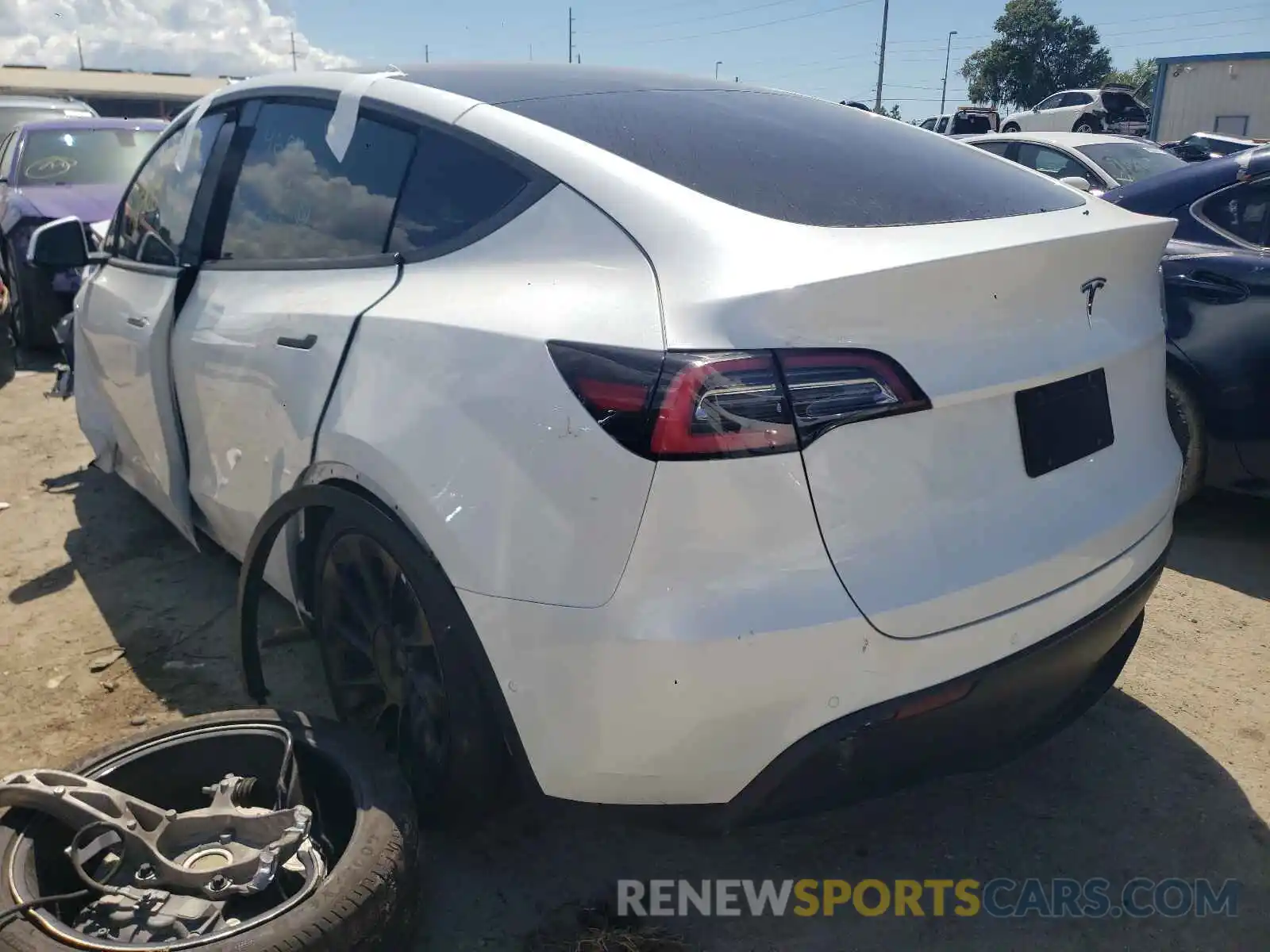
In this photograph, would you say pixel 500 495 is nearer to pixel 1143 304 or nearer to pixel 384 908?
pixel 384 908

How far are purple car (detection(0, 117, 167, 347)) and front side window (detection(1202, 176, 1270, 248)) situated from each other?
6.46 metres

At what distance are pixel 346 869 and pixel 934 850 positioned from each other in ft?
4.41

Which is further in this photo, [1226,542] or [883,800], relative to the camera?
[1226,542]

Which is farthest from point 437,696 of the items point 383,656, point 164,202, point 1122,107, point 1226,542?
point 1122,107

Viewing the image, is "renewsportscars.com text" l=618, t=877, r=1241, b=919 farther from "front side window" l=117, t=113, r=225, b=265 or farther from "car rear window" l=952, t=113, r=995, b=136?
"car rear window" l=952, t=113, r=995, b=136

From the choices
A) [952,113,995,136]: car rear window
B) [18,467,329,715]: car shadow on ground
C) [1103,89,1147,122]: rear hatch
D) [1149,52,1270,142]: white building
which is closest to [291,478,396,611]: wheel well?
[18,467,329,715]: car shadow on ground

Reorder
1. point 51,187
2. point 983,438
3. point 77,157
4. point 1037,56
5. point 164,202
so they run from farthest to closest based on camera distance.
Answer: point 1037,56
point 77,157
point 51,187
point 164,202
point 983,438

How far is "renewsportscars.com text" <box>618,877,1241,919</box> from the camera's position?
2.27m

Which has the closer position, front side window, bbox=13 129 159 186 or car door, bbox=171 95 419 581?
car door, bbox=171 95 419 581

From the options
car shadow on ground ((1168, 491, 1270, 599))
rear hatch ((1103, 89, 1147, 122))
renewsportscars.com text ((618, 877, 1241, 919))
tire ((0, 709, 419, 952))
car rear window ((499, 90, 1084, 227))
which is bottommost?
renewsportscars.com text ((618, 877, 1241, 919))

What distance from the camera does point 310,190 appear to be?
2.73 m

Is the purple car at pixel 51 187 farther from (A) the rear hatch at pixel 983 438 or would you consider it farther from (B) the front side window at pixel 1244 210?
(A) the rear hatch at pixel 983 438

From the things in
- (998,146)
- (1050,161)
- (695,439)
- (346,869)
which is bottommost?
(346,869)

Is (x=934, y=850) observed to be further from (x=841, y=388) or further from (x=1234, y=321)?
(x=1234, y=321)
